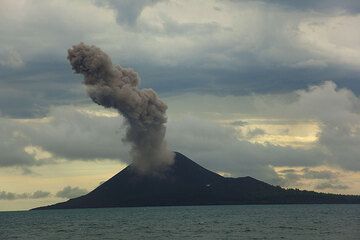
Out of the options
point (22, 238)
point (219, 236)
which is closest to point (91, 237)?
point (22, 238)

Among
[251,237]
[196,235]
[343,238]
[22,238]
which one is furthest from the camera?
[22,238]

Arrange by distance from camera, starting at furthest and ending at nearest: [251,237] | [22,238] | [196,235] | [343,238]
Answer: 1. [22,238]
2. [196,235]
3. [251,237]
4. [343,238]

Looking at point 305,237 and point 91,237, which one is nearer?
point 305,237

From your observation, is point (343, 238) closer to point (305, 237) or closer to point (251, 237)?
point (305, 237)

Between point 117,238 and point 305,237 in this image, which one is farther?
point 117,238

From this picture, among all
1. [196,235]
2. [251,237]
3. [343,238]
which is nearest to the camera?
[343,238]

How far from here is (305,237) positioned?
93.4m

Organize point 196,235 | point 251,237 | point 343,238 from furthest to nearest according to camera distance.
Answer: point 196,235 → point 251,237 → point 343,238

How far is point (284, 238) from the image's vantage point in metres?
92.0

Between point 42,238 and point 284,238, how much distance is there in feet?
144

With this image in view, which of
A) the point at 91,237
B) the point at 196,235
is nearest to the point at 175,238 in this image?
the point at 196,235

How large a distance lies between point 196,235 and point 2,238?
38.7 m

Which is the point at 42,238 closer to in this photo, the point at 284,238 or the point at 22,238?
the point at 22,238

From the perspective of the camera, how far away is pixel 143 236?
4109 inches
